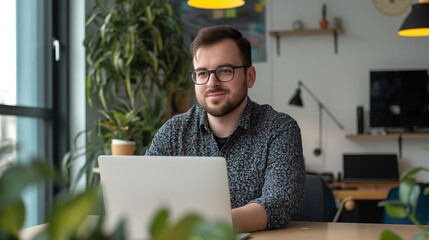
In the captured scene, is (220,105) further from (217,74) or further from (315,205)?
(315,205)

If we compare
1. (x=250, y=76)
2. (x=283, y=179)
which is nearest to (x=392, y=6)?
(x=250, y=76)

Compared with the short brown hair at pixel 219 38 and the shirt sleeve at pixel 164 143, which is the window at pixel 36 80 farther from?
the short brown hair at pixel 219 38

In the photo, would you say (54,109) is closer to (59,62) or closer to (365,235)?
(59,62)

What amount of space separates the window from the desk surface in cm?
181

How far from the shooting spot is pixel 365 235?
51.6 inches

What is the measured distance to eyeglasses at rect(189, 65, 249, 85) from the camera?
184cm

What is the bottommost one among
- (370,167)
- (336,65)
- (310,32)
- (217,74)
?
(370,167)

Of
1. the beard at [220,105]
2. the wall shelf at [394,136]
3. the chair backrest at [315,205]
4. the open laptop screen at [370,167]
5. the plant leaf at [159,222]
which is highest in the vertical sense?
the beard at [220,105]

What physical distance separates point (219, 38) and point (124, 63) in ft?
5.61

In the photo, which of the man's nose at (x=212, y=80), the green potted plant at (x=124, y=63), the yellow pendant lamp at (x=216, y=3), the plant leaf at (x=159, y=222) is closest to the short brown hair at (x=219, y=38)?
the man's nose at (x=212, y=80)

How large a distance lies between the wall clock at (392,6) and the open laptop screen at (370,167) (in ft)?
4.36

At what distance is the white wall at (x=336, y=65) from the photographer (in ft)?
16.2

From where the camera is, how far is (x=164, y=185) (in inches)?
42.2

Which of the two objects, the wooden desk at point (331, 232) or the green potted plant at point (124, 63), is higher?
the green potted plant at point (124, 63)
